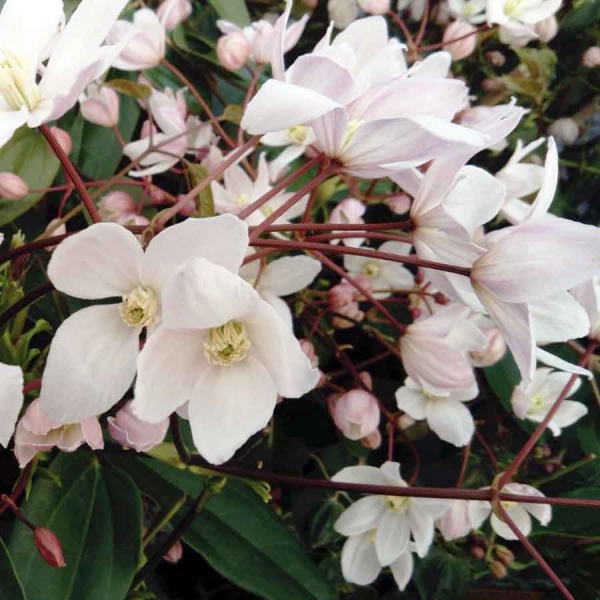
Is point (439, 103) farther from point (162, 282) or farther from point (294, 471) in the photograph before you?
point (294, 471)

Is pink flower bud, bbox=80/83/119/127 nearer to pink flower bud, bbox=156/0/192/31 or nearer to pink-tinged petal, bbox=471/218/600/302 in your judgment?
pink flower bud, bbox=156/0/192/31

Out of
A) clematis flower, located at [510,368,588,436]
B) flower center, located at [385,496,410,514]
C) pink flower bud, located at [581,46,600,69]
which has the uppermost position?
pink flower bud, located at [581,46,600,69]

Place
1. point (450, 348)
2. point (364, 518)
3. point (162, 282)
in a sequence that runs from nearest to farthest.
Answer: point (162, 282) < point (450, 348) < point (364, 518)

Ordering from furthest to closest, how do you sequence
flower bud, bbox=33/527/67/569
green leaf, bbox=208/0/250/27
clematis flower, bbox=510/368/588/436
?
green leaf, bbox=208/0/250/27 < clematis flower, bbox=510/368/588/436 < flower bud, bbox=33/527/67/569

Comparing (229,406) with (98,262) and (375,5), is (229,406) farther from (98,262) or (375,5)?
(375,5)

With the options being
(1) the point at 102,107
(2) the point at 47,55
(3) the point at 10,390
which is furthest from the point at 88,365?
(1) the point at 102,107

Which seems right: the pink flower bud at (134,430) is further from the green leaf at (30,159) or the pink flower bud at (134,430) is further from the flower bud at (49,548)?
the green leaf at (30,159)

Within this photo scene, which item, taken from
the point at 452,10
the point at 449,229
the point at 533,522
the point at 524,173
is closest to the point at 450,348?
the point at 449,229

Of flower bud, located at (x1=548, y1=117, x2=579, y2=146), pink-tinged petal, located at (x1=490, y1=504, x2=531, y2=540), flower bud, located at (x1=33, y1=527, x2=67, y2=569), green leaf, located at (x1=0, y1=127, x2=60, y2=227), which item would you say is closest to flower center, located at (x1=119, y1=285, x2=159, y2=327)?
flower bud, located at (x1=33, y1=527, x2=67, y2=569)
